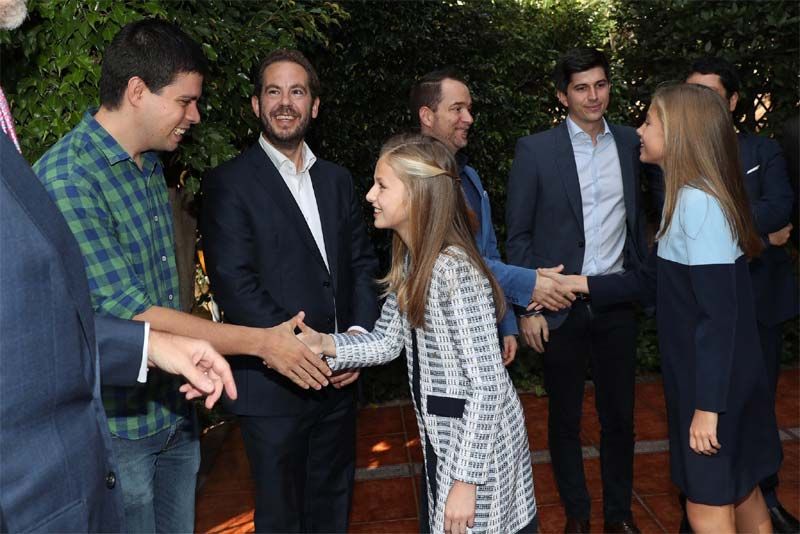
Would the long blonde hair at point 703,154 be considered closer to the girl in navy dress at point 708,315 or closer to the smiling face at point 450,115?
the girl in navy dress at point 708,315

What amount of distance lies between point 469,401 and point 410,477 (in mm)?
2631

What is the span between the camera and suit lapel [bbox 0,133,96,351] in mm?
1427

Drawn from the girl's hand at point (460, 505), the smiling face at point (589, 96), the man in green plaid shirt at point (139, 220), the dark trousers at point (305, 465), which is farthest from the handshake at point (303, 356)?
the smiling face at point (589, 96)

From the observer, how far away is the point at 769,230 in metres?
3.75

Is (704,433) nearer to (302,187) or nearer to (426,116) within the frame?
(302,187)

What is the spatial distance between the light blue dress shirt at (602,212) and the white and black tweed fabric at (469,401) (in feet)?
4.69

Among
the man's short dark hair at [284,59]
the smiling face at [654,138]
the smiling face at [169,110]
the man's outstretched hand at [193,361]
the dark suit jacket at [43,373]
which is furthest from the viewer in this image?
the man's short dark hair at [284,59]

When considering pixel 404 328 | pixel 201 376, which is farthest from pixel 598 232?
pixel 201 376

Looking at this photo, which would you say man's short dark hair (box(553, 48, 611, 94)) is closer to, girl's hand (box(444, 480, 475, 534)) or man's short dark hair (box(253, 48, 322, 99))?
man's short dark hair (box(253, 48, 322, 99))

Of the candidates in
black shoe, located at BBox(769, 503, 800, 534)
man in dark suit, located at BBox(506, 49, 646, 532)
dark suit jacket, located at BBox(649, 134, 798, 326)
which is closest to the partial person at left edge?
man in dark suit, located at BBox(506, 49, 646, 532)

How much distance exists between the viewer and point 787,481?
4.43 metres

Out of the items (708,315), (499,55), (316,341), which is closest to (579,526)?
(708,315)

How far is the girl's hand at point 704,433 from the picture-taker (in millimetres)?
2646

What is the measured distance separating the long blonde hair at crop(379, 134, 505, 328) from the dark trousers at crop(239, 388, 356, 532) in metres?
0.96
